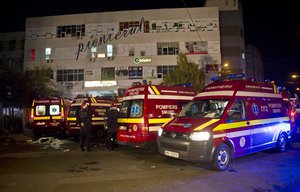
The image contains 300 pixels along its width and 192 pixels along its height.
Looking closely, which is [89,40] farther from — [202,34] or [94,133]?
[94,133]

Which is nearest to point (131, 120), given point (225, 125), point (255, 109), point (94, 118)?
point (225, 125)

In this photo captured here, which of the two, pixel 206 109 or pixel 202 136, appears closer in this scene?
pixel 202 136

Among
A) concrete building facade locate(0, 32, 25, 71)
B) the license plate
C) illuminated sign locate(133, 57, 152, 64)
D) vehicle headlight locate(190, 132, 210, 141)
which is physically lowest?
the license plate

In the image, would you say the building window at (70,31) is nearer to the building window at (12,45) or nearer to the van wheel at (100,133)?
the building window at (12,45)

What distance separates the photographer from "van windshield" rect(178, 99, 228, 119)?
27.3 feet

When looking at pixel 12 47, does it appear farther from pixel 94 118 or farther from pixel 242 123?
pixel 242 123

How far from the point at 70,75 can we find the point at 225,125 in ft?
125

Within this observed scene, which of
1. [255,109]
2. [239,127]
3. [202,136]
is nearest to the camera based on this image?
[202,136]

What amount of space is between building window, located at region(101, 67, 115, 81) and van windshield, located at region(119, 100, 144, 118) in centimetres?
3199

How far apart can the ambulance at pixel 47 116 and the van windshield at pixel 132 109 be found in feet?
24.6

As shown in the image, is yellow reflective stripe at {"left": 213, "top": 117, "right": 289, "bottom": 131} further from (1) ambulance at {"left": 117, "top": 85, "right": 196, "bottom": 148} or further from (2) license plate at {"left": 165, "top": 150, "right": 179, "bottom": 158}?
(1) ambulance at {"left": 117, "top": 85, "right": 196, "bottom": 148}

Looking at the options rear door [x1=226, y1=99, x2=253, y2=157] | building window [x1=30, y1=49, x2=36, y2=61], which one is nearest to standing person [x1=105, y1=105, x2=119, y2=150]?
rear door [x1=226, y1=99, x2=253, y2=157]

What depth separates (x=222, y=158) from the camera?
7.95 metres

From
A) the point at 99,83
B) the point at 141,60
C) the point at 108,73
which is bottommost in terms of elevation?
the point at 99,83
